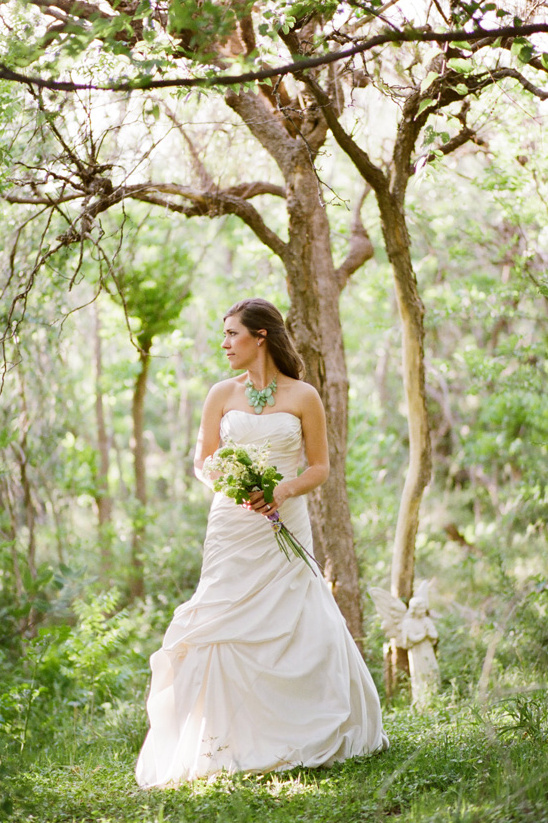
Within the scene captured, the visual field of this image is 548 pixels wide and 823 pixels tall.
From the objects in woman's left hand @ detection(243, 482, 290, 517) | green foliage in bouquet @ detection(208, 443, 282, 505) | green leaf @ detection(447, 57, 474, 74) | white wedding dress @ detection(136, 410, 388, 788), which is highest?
green leaf @ detection(447, 57, 474, 74)

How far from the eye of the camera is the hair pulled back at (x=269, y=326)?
4.69 m

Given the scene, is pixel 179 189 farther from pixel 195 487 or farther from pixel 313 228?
pixel 195 487

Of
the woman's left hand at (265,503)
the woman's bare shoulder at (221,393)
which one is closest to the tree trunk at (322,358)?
the woman's bare shoulder at (221,393)

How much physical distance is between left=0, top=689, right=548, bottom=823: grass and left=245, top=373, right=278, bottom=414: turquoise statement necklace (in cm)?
189

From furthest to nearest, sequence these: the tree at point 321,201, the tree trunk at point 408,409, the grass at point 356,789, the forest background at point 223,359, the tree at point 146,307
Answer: the tree at point 146,307 < the tree trunk at point 408,409 < the tree at point 321,201 < the forest background at point 223,359 < the grass at point 356,789

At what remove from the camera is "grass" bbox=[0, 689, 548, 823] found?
321 cm

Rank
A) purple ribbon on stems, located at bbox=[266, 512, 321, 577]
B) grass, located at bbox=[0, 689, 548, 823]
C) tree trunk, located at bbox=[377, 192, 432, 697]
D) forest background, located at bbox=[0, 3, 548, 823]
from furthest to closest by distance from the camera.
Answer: tree trunk, located at bbox=[377, 192, 432, 697], purple ribbon on stems, located at bbox=[266, 512, 321, 577], forest background, located at bbox=[0, 3, 548, 823], grass, located at bbox=[0, 689, 548, 823]

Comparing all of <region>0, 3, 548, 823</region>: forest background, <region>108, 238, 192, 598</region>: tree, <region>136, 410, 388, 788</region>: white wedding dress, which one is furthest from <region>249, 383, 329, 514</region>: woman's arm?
<region>108, 238, 192, 598</region>: tree

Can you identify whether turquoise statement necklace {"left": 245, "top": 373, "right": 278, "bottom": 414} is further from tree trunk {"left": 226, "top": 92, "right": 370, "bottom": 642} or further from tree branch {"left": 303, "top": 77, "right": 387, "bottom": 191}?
tree branch {"left": 303, "top": 77, "right": 387, "bottom": 191}

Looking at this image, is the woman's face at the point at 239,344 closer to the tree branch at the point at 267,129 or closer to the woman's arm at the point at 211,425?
the woman's arm at the point at 211,425

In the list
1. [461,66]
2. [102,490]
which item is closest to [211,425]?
[461,66]

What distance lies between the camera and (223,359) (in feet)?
35.3

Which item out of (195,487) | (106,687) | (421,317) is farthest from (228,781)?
(195,487)

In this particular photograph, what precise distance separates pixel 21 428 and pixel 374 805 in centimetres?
593
